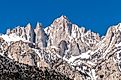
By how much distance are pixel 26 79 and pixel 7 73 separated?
7876 mm

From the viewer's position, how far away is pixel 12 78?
7520 inches

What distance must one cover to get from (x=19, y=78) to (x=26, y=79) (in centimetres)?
396

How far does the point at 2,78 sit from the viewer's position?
189 m

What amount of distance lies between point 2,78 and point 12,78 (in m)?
4.19

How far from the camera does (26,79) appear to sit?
199 metres

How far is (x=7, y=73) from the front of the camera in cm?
19888

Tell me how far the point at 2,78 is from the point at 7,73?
1023cm

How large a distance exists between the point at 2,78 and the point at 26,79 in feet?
42.5

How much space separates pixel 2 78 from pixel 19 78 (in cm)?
901

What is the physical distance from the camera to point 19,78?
19562 cm
